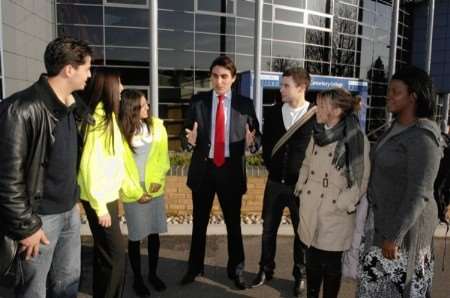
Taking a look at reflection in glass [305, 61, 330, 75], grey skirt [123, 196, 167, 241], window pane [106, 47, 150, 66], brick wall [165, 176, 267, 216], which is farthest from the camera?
reflection in glass [305, 61, 330, 75]

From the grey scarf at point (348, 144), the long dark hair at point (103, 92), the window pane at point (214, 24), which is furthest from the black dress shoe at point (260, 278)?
the window pane at point (214, 24)

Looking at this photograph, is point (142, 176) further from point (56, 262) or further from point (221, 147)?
point (56, 262)

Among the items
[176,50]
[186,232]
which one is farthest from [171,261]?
[176,50]

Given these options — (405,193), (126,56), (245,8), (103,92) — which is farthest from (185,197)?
(245,8)

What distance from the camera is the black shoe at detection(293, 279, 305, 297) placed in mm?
3641

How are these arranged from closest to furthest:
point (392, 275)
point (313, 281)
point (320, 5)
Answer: point (392, 275), point (313, 281), point (320, 5)

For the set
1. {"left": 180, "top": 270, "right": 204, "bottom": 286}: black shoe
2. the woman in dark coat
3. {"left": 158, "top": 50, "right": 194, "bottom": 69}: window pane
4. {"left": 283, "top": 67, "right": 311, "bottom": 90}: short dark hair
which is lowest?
{"left": 180, "top": 270, "right": 204, "bottom": 286}: black shoe

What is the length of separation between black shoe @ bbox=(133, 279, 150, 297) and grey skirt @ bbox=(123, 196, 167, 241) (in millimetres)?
419

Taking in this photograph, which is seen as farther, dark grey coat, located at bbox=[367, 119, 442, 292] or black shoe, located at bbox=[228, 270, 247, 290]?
black shoe, located at bbox=[228, 270, 247, 290]

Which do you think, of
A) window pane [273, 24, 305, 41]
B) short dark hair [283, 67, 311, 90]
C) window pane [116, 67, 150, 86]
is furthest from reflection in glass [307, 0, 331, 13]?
short dark hair [283, 67, 311, 90]

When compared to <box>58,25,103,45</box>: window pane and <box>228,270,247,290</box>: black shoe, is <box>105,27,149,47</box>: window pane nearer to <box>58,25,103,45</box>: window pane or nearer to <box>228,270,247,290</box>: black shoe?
<box>58,25,103,45</box>: window pane

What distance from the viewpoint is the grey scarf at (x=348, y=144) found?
2.78 meters

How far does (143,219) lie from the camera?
11.6 ft

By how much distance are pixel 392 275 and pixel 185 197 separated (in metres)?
3.72
